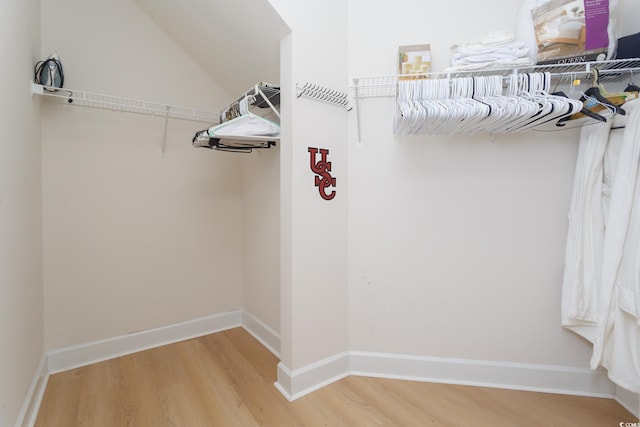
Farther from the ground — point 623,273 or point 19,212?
point 19,212

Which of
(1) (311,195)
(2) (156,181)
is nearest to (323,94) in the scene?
(1) (311,195)

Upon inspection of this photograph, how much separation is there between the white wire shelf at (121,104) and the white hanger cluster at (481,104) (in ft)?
5.15

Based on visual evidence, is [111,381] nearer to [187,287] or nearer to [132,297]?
[132,297]

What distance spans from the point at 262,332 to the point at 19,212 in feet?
5.40

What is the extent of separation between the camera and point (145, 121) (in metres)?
2.05

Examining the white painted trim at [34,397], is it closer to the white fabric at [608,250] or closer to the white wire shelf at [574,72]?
the white wire shelf at [574,72]

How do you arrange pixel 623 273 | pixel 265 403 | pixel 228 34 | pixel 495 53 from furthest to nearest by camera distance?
1. pixel 228 34
2. pixel 265 403
3. pixel 495 53
4. pixel 623 273

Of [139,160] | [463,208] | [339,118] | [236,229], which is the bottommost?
[236,229]

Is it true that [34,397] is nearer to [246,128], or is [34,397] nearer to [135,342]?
[135,342]

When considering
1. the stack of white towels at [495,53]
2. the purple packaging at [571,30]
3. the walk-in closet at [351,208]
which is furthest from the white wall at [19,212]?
the purple packaging at [571,30]

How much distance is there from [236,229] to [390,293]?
1472mm

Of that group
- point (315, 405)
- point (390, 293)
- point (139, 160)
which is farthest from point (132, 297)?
point (390, 293)

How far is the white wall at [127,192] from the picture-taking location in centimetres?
180

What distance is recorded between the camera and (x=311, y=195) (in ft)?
5.25
